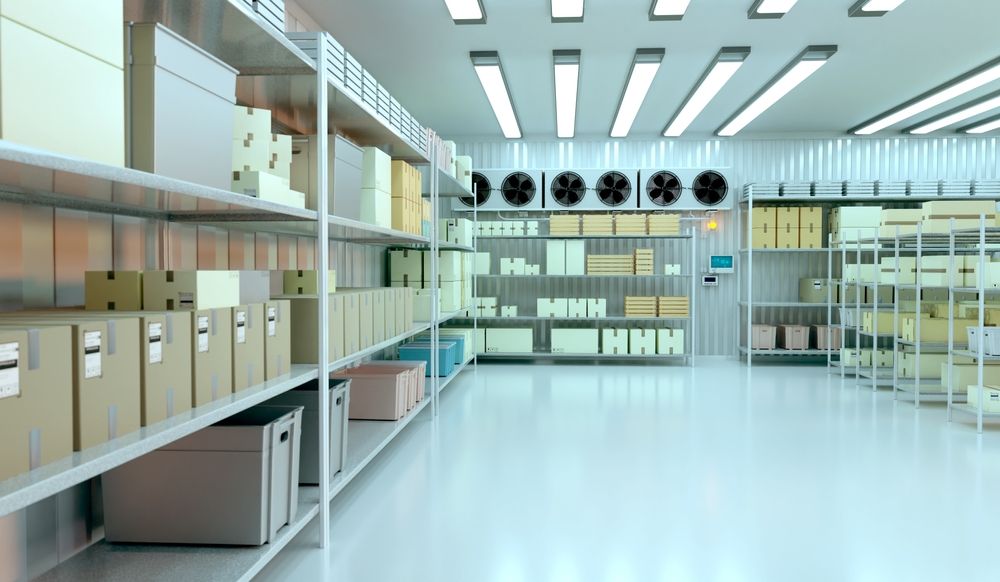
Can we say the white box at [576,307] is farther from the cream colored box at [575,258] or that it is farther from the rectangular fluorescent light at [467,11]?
the rectangular fluorescent light at [467,11]

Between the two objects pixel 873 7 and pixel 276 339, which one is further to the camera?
pixel 873 7

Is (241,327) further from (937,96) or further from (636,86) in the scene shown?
(937,96)

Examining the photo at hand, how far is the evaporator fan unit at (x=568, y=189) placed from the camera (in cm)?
855

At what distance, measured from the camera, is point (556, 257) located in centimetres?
830

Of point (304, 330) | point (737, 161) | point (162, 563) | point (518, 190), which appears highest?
point (737, 161)

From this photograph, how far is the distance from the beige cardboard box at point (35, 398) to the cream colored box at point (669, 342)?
7.37 metres

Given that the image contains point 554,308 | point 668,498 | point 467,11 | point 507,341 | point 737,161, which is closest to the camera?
point 668,498

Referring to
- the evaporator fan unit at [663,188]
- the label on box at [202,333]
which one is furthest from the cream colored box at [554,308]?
the label on box at [202,333]

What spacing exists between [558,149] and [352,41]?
417 centimetres

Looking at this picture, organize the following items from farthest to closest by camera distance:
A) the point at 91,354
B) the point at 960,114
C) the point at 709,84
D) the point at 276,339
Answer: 1. the point at 960,114
2. the point at 709,84
3. the point at 276,339
4. the point at 91,354

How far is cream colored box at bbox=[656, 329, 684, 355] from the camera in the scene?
8.21 metres

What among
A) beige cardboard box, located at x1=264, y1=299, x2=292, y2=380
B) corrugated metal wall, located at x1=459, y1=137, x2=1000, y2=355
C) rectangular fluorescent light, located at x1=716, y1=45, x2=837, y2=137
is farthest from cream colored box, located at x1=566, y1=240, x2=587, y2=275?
beige cardboard box, located at x1=264, y1=299, x2=292, y2=380

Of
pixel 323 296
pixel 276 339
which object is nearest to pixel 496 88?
pixel 323 296

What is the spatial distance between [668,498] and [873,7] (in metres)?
3.54
